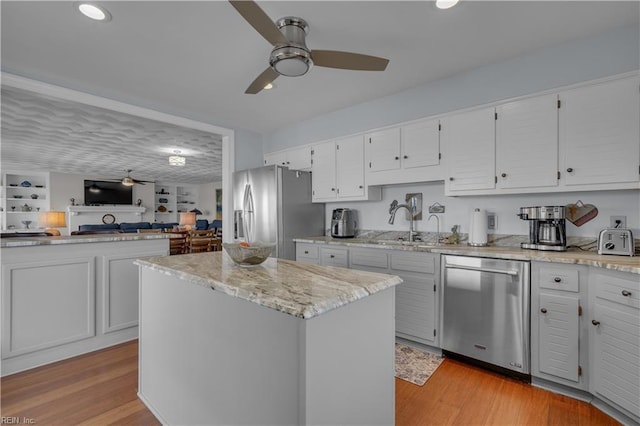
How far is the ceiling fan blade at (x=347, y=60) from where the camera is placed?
74.9 inches

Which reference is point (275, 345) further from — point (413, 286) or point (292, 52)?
point (413, 286)

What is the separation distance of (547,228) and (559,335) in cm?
78

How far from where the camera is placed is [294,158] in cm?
419

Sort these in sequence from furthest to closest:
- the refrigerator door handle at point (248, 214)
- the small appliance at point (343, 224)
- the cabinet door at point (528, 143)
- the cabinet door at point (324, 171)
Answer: the refrigerator door handle at point (248, 214) < the cabinet door at point (324, 171) < the small appliance at point (343, 224) < the cabinet door at point (528, 143)

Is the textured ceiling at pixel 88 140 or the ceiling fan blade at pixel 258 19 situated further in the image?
the textured ceiling at pixel 88 140

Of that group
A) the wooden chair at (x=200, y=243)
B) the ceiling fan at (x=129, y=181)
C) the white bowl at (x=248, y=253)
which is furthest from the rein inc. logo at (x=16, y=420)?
the ceiling fan at (x=129, y=181)

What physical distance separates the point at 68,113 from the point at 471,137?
4.70m

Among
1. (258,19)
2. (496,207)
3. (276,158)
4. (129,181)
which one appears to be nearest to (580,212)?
(496,207)

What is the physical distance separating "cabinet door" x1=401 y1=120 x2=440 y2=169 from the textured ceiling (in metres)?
2.79

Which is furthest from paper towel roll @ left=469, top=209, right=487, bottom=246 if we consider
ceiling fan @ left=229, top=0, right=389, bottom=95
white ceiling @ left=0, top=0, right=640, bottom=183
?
ceiling fan @ left=229, top=0, right=389, bottom=95

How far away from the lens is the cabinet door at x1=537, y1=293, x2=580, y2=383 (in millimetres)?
1951

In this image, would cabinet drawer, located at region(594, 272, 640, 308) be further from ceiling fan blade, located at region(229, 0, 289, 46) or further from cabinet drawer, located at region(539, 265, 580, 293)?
ceiling fan blade, located at region(229, 0, 289, 46)

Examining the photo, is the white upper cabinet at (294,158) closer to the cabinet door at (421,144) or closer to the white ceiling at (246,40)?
the white ceiling at (246,40)

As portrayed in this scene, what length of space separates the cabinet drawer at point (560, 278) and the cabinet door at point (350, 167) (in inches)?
72.9
